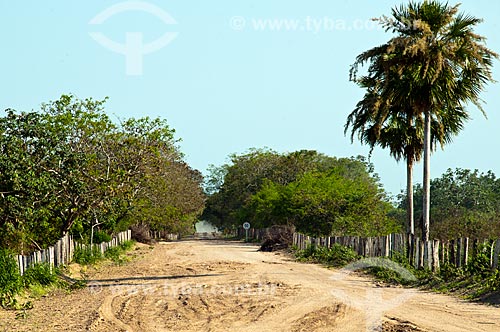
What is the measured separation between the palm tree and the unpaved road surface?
6.34 m

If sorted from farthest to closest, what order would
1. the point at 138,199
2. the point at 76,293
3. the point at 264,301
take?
the point at 138,199 < the point at 76,293 < the point at 264,301

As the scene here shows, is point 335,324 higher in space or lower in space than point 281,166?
lower

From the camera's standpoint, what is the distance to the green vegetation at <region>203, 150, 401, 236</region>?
41.2m

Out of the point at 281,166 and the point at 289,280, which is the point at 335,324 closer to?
the point at 289,280

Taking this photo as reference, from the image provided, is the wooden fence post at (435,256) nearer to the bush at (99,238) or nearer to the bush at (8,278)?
the bush at (8,278)

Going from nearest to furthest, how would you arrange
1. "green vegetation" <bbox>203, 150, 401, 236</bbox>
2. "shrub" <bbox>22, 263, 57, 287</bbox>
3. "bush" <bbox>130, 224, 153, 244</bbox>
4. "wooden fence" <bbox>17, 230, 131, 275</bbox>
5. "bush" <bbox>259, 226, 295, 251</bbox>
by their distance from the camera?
"shrub" <bbox>22, 263, 57, 287</bbox> < "wooden fence" <bbox>17, 230, 131, 275</bbox> < "green vegetation" <bbox>203, 150, 401, 236</bbox> < "bush" <bbox>259, 226, 295, 251</bbox> < "bush" <bbox>130, 224, 153, 244</bbox>

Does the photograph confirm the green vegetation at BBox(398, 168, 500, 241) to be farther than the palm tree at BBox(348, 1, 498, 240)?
Yes

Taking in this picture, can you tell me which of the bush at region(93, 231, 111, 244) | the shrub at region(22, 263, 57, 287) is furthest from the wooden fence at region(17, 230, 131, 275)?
the bush at region(93, 231, 111, 244)

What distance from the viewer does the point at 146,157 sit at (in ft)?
111

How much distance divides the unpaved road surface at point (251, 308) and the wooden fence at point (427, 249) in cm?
176

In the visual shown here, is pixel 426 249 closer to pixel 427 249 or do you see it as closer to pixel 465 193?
pixel 427 249

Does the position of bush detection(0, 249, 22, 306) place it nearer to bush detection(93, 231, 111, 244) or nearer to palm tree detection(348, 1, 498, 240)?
palm tree detection(348, 1, 498, 240)

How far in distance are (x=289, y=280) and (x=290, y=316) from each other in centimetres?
759

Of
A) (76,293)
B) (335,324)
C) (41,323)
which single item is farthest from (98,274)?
(335,324)
